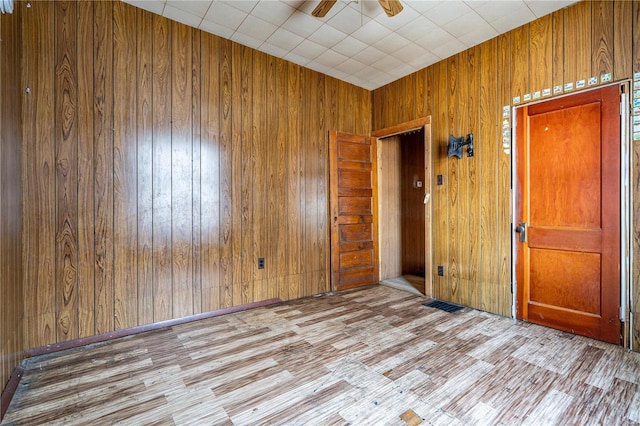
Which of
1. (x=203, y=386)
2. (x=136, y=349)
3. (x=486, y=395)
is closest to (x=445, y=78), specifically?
(x=486, y=395)

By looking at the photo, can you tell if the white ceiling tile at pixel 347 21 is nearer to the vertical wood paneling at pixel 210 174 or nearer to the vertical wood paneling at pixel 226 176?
the vertical wood paneling at pixel 226 176

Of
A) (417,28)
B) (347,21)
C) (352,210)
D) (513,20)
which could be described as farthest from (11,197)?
(513,20)

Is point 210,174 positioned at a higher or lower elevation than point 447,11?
lower

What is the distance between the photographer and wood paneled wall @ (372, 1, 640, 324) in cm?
Answer: 245

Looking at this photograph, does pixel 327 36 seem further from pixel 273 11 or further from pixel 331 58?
pixel 273 11

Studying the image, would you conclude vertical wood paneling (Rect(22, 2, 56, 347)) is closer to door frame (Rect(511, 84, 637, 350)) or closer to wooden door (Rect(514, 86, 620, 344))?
wooden door (Rect(514, 86, 620, 344))

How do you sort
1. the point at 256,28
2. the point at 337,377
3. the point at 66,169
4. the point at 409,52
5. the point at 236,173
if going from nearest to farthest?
the point at 337,377 < the point at 66,169 < the point at 256,28 < the point at 236,173 < the point at 409,52

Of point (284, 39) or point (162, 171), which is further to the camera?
point (284, 39)

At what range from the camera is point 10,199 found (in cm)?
202

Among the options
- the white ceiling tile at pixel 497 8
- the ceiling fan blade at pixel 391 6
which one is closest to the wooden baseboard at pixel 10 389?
the ceiling fan blade at pixel 391 6

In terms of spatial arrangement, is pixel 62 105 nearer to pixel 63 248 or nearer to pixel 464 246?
pixel 63 248

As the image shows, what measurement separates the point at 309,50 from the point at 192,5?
4.34ft

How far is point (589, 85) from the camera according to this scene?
2562 millimetres

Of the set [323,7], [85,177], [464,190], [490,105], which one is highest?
[323,7]
